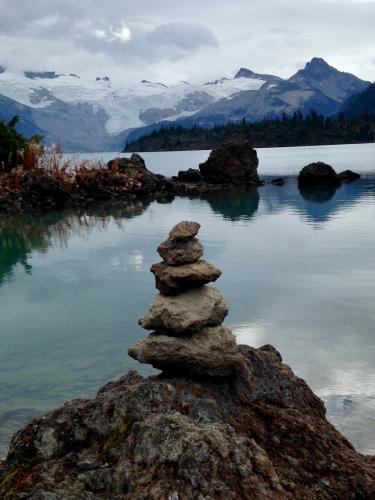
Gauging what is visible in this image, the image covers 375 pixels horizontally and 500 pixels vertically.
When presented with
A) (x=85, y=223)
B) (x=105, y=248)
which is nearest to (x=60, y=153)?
(x=85, y=223)

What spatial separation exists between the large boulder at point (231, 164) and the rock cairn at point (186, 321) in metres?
59.6

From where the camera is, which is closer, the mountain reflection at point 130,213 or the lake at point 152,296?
the lake at point 152,296

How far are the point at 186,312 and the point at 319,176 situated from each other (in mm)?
59683

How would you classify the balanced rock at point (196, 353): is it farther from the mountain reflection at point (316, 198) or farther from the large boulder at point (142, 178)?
the large boulder at point (142, 178)

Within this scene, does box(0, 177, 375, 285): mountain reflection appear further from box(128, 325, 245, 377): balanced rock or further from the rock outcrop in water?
the rock outcrop in water

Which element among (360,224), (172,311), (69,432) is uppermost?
(172,311)

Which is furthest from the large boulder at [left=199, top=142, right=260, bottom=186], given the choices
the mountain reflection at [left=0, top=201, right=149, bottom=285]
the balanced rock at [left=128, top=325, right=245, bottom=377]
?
the balanced rock at [left=128, top=325, right=245, bottom=377]

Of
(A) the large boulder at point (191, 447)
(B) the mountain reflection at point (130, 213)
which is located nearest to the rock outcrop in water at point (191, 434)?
(A) the large boulder at point (191, 447)

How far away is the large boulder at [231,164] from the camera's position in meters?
67.2

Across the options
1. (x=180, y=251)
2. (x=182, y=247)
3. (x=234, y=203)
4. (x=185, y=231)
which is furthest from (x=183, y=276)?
(x=234, y=203)

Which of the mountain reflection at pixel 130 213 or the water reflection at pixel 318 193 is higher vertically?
the mountain reflection at pixel 130 213

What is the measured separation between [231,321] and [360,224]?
2120 centimetres

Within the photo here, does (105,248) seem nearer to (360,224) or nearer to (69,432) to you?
(360,224)

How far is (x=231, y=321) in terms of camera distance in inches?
606
